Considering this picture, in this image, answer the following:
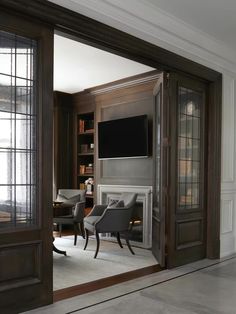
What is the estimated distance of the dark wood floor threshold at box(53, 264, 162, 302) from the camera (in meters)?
3.52

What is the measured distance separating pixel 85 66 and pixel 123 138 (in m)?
1.48

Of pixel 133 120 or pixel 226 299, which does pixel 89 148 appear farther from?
pixel 226 299

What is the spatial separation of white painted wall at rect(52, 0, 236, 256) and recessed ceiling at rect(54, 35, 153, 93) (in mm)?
1074

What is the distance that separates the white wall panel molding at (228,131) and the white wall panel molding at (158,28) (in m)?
0.30

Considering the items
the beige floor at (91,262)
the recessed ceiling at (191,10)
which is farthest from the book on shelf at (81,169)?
the recessed ceiling at (191,10)

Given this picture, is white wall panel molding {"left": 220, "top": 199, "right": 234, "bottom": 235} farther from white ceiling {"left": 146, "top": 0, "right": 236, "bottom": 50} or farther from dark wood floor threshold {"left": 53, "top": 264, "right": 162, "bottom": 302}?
white ceiling {"left": 146, "top": 0, "right": 236, "bottom": 50}

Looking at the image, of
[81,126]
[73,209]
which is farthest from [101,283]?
[81,126]

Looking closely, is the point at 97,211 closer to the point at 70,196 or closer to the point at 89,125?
the point at 70,196

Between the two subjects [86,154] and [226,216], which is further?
[86,154]

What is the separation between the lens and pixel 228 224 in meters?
5.42

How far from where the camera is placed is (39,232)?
3.14m

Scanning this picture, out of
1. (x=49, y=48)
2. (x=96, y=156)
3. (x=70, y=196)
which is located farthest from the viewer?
(x=96, y=156)

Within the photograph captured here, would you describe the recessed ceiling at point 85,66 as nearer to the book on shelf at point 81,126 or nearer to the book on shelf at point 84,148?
the book on shelf at point 81,126

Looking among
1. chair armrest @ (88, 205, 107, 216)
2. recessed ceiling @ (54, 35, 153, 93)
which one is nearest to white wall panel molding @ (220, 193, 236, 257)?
chair armrest @ (88, 205, 107, 216)
